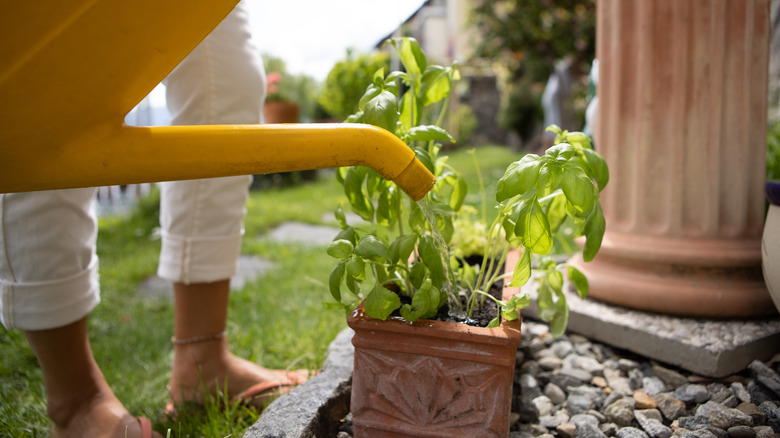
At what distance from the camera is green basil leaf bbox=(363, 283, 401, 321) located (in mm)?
975

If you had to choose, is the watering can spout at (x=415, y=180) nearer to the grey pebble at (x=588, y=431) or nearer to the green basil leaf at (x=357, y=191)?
the green basil leaf at (x=357, y=191)

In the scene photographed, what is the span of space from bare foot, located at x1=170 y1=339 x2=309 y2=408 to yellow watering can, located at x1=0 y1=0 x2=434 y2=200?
2.47 ft

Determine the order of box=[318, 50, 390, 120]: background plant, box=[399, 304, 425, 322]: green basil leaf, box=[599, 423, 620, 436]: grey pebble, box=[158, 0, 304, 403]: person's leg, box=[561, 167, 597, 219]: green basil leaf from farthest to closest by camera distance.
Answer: box=[318, 50, 390, 120]: background plant, box=[158, 0, 304, 403]: person's leg, box=[599, 423, 620, 436]: grey pebble, box=[399, 304, 425, 322]: green basil leaf, box=[561, 167, 597, 219]: green basil leaf

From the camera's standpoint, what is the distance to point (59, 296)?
1138mm

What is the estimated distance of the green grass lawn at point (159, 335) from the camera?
1.31 m

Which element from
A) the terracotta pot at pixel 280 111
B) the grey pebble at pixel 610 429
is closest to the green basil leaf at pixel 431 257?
the grey pebble at pixel 610 429

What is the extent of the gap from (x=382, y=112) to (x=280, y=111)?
6.48 meters

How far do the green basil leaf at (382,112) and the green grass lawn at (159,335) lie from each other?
739mm

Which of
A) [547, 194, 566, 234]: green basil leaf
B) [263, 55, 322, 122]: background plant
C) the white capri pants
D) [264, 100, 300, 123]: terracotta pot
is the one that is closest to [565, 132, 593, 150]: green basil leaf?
[547, 194, 566, 234]: green basil leaf

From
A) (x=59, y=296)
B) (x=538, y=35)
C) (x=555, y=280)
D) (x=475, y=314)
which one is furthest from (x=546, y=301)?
(x=538, y=35)

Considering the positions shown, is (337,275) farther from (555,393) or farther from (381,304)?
(555,393)

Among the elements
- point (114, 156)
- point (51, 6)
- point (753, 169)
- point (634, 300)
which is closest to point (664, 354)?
point (634, 300)

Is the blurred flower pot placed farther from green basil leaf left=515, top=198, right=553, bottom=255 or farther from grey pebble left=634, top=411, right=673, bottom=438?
green basil leaf left=515, top=198, right=553, bottom=255

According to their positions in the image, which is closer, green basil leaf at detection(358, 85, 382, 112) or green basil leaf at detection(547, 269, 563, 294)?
green basil leaf at detection(358, 85, 382, 112)
